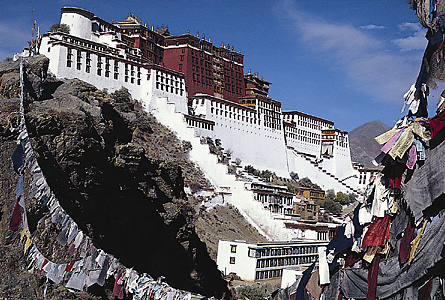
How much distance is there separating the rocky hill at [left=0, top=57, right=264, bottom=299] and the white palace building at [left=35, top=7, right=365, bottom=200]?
2515 centimetres

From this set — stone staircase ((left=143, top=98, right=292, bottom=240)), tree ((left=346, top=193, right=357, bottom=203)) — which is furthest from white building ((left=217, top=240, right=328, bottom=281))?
tree ((left=346, top=193, right=357, bottom=203))

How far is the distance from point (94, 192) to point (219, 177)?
101ft

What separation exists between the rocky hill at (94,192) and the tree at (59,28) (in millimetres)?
28000

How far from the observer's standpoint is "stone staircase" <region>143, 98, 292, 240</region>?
43.1 metres

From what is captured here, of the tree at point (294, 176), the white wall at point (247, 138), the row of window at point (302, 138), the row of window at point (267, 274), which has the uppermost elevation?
the row of window at point (302, 138)

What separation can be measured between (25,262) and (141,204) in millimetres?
9443

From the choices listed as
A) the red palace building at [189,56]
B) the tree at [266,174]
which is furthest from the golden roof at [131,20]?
the tree at [266,174]

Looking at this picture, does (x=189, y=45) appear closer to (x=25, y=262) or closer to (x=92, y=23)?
(x=92, y=23)

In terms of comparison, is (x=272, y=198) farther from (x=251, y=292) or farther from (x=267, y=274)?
(x=251, y=292)

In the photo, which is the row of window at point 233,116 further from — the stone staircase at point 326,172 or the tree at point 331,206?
the tree at point 331,206

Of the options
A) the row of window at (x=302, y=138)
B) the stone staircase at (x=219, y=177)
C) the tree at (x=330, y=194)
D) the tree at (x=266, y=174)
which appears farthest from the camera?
the row of window at (x=302, y=138)

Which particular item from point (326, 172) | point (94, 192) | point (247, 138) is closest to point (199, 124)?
point (247, 138)

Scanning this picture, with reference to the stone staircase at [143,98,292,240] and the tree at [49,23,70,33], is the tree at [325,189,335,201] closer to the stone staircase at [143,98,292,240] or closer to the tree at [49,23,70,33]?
the stone staircase at [143,98,292,240]

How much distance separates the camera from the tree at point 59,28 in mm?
48481
